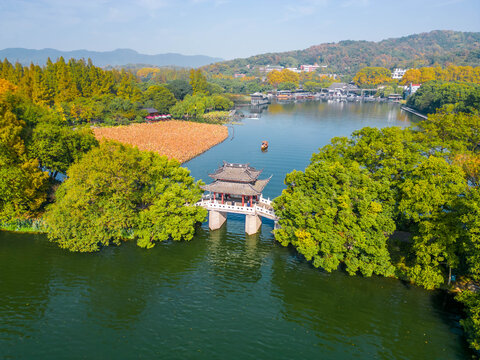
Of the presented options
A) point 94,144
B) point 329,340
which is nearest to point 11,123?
point 94,144

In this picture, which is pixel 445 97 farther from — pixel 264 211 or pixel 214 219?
pixel 214 219

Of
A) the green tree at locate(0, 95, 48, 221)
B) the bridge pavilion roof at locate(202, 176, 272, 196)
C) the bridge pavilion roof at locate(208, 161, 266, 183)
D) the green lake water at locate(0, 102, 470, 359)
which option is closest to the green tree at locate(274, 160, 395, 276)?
the green lake water at locate(0, 102, 470, 359)

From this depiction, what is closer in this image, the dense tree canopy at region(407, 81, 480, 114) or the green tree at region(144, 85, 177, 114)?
the dense tree canopy at region(407, 81, 480, 114)

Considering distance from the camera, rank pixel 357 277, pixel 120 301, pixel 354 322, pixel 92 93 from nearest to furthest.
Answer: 1. pixel 354 322
2. pixel 120 301
3. pixel 357 277
4. pixel 92 93

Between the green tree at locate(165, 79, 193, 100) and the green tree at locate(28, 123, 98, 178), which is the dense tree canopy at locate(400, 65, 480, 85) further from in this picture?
the green tree at locate(28, 123, 98, 178)

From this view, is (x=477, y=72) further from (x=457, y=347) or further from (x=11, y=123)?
(x=11, y=123)

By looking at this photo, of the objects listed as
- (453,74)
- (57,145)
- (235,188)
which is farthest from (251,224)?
(453,74)
